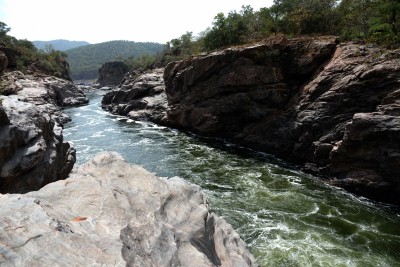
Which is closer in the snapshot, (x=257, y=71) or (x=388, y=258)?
(x=388, y=258)

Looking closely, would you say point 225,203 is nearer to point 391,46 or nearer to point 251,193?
point 251,193

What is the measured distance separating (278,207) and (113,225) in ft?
43.7

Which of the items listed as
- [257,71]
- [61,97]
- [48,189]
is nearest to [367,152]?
[257,71]

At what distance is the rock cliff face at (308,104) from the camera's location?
1941cm

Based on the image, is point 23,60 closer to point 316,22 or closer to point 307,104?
point 316,22

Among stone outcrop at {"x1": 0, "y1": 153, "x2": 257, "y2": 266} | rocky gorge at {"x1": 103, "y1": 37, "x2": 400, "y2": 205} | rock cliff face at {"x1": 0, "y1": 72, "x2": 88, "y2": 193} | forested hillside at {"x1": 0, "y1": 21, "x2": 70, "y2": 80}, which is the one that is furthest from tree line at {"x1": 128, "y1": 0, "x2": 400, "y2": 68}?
forested hillside at {"x1": 0, "y1": 21, "x2": 70, "y2": 80}

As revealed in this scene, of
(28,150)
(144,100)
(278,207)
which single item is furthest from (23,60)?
(278,207)

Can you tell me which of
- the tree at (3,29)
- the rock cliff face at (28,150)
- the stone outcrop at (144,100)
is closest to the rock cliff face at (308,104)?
the stone outcrop at (144,100)

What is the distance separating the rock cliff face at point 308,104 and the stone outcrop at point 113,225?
1344cm

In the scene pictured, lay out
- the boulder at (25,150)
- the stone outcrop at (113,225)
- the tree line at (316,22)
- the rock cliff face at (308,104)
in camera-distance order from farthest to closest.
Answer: the tree line at (316,22)
the rock cliff face at (308,104)
the boulder at (25,150)
the stone outcrop at (113,225)

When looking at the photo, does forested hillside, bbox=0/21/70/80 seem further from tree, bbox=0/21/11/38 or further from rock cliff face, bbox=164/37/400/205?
rock cliff face, bbox=164/37/400/205

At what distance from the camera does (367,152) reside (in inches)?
776

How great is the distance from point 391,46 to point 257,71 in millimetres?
11384

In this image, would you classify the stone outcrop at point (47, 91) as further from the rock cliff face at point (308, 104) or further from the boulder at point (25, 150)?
the boulder at point (25, 150)
